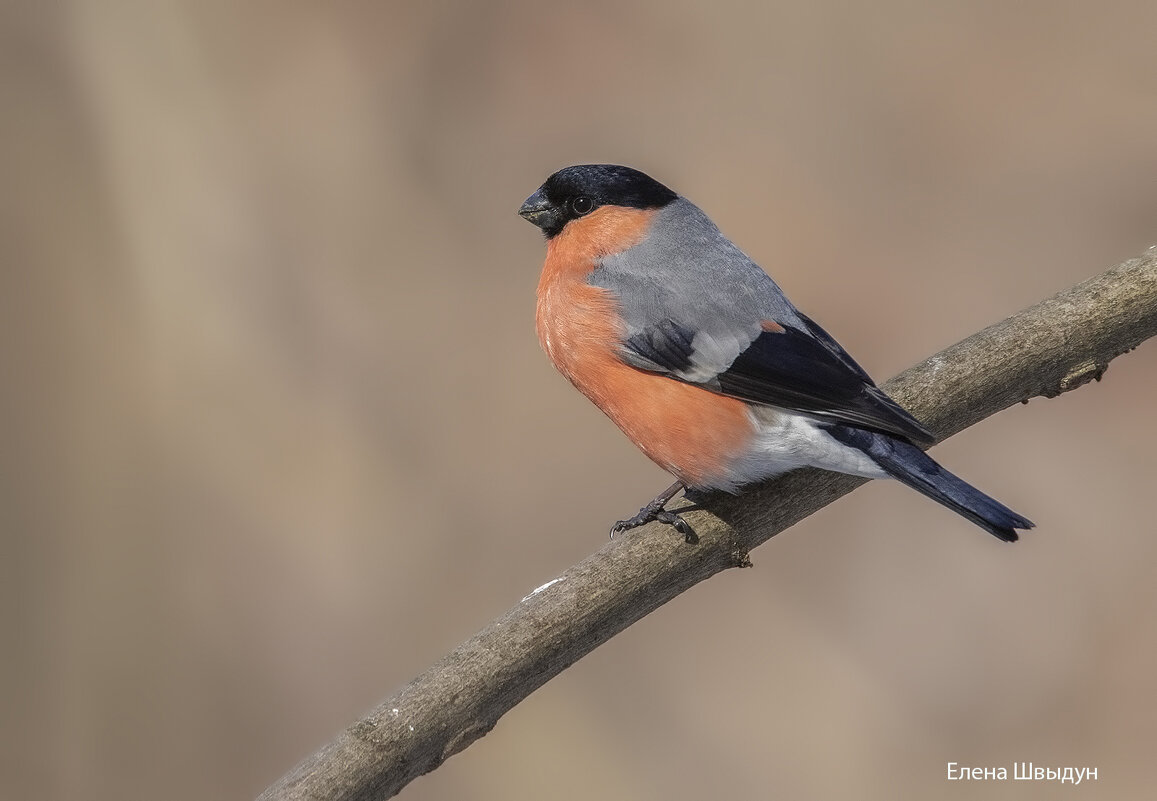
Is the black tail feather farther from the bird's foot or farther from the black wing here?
the bird's foot

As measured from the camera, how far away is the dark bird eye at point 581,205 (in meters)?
2.67

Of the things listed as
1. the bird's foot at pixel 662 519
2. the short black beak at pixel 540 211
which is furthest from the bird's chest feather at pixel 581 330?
the bird's foot at pixel 662 519

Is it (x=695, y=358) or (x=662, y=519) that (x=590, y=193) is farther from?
(x=662, y=519)

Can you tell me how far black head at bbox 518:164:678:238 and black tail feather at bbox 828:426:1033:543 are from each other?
2.55 feet

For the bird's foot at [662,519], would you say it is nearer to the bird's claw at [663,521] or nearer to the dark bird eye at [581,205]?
the bird's claw at [663,521]

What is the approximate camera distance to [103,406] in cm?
385

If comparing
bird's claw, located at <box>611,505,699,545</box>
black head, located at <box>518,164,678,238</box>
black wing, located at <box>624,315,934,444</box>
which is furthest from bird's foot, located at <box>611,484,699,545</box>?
black head, located at <box>518,164,678,238</box>

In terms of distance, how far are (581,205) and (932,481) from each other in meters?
1.06

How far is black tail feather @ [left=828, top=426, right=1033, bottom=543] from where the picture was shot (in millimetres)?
1938

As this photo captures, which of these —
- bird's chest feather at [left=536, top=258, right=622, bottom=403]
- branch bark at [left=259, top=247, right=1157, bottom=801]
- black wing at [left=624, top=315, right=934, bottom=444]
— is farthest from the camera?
bird's chest feather at [left=536, top=258, right=622, bottom=403]

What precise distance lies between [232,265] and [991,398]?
2.63 meters

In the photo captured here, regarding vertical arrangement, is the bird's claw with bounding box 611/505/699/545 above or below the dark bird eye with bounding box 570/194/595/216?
below

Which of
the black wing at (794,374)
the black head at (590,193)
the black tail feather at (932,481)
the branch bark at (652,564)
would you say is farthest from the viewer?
the black head at (590,193)

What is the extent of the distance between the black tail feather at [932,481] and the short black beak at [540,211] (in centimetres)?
88
